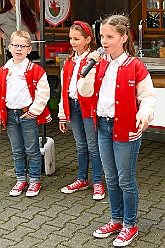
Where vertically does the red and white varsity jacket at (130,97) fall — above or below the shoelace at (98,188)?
above

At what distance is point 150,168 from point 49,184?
1.20 metres

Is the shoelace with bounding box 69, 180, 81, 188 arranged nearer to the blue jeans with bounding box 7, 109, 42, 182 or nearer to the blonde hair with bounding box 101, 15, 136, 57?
the blue jeans with bounding box 7, 109, 42, 182

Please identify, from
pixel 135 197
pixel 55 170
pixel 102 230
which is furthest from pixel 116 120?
pixel 55 170

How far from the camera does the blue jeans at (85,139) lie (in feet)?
16.1

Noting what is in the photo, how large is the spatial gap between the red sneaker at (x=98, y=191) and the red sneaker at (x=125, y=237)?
879mm

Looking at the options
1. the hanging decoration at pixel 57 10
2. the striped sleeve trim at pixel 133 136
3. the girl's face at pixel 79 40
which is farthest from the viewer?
the hanging decoration at pixel 57 10

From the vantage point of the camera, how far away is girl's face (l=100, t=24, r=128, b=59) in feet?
12.4

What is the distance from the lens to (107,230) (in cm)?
427

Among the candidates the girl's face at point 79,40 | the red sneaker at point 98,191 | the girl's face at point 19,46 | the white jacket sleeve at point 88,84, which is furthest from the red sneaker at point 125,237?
the girl's face at point 19,46

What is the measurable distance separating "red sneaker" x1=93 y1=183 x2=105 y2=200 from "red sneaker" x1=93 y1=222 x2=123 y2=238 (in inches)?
28.8

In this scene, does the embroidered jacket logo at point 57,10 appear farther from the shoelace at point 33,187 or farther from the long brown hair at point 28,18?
the shoelace at point 33,187

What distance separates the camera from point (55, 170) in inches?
232

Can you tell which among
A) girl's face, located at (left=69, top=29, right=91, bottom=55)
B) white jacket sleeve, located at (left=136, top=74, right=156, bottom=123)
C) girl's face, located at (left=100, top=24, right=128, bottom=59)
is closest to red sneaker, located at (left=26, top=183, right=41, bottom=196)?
girl's face, located at (left=69, top=29, right=91, bottom=55)

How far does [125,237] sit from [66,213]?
801mm
